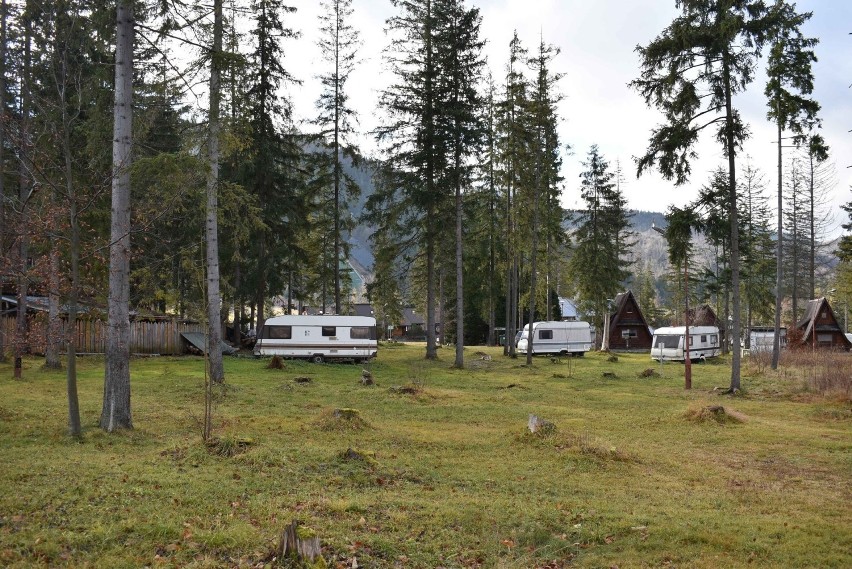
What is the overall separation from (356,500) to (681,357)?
33.3 meters

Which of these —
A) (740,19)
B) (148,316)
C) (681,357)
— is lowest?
(681,357)

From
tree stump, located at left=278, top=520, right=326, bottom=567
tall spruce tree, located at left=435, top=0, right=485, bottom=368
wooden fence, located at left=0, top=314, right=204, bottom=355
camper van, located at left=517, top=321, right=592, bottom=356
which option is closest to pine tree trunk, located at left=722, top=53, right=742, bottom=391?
tall spruce tree, located at left=435, top=0, right=485, bottom=368

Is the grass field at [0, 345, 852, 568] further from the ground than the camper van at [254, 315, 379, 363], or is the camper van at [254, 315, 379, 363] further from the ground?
the camper van at [254, 315, 379, 363]

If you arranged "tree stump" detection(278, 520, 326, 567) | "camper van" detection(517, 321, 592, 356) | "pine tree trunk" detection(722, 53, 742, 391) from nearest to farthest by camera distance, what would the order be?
"tree stump" detection(278, 520, 326, 567) < "pine tree trunk" detection(722, 53, 742, 391) < "camper van" detection(517, 321, 592, 356)

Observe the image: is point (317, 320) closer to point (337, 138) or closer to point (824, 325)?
point (337, 138)

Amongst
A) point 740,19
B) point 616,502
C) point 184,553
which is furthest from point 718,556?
point 740,19

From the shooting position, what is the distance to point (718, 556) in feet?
19.3

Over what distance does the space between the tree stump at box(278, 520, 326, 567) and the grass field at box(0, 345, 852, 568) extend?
209mm

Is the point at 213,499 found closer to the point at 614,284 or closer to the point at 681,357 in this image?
the point at 681,357

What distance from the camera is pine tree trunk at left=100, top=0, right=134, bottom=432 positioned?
1042cm

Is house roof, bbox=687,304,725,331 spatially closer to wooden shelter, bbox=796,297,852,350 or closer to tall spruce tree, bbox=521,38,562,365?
wooden shelter, bbox=796,297,852,350

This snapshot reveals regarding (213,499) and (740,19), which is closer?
(213,499)

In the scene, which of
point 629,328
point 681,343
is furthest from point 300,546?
point 629,328

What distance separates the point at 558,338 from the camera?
3931 centimetres
